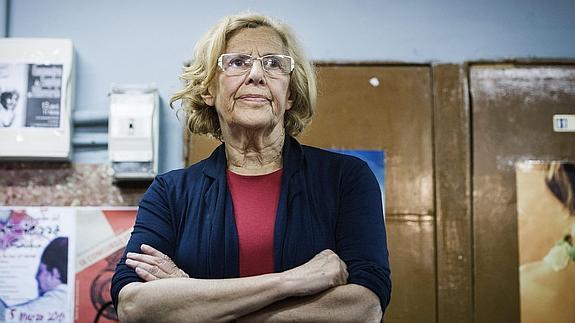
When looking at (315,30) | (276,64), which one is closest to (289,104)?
(276,64)

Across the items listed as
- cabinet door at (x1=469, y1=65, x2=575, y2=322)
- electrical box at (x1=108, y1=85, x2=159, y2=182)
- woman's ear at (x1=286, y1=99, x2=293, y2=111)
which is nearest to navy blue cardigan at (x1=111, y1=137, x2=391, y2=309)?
woman's ear at (x1=286, y1=99, x2=293, y2=111)

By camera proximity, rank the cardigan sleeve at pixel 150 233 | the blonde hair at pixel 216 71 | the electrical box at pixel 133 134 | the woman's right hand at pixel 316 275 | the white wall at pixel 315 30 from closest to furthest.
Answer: the woman's right hand at pixel 316 275, the cardigan sleeve at pixel 150 233, the blonde hair at pixel 216 71, the electrical box at pixel 133 134, the white wall at pixel 315 30

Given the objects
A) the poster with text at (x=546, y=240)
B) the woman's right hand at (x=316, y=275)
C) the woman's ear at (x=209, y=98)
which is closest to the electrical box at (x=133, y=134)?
the woman's ear at (x=209, y=98)

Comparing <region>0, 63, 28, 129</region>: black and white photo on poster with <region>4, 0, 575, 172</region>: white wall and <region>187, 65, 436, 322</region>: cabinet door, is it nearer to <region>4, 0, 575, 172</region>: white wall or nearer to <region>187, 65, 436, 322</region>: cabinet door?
<region>4, 0, 575, 172</region>: white wall

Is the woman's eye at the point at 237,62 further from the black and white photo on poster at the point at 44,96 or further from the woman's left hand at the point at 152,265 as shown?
the black and white photo on poster at the point at 44,96

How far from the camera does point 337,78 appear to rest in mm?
2156

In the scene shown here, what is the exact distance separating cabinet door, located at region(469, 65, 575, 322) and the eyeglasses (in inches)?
40.0

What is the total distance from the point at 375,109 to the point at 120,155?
2.73 ft

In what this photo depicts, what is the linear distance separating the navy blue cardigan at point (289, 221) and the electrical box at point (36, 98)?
2.90ft

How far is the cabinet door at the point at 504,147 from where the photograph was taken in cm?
206

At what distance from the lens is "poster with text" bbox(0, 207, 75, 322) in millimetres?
2059

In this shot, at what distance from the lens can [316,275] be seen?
1146 millimetres

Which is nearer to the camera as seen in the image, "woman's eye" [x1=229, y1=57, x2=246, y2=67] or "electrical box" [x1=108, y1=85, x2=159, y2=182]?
"woman's eye" [x1=229, y1=57, x2=246, y2=67]

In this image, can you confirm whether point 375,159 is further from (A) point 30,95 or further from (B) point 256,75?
(A) point 30,95
